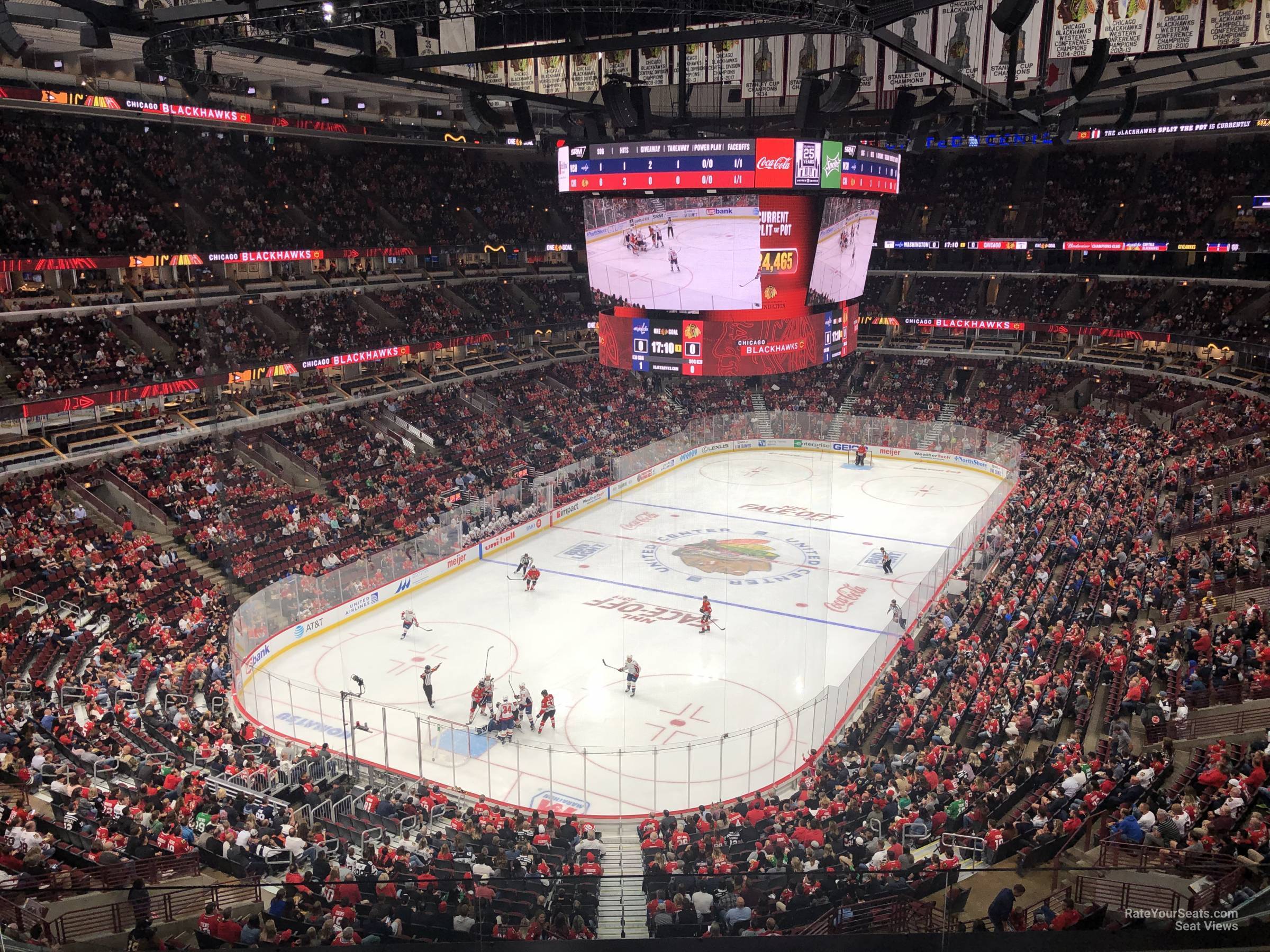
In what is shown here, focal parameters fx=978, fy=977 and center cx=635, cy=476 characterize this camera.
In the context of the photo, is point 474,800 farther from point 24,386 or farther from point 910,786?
point 24,386

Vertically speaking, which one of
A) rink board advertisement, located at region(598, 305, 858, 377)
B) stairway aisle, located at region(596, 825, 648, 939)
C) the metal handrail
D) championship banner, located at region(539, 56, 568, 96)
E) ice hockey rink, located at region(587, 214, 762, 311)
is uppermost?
championship banner, located at region(539, 56, 568, 96)

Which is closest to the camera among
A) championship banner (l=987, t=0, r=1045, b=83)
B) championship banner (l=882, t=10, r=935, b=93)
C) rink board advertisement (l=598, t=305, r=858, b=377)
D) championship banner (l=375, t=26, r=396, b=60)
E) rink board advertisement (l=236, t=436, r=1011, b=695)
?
championship banner (l=987, t=0, r=1045, b=83)

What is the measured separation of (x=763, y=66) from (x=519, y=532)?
586 inches

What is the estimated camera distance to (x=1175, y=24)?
55.1ft

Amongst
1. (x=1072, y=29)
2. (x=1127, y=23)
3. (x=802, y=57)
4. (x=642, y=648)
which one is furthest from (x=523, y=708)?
(x=1127, y=23)

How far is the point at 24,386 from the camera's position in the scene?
974 inches

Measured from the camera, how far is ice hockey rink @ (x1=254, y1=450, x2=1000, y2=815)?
15.8 m

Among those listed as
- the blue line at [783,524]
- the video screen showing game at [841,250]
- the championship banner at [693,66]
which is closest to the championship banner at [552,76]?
the championship banner at [693,66]

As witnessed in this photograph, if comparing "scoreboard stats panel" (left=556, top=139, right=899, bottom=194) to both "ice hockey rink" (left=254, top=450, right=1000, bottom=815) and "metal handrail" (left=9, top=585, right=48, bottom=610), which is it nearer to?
"ice hockey rink" (left=254, top=450, right=1000, bottom=815)

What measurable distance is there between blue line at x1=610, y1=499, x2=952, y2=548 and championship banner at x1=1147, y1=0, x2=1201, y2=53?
Answer: 14114mm

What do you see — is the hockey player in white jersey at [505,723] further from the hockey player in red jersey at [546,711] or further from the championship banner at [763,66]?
the championship banner at [763,66]

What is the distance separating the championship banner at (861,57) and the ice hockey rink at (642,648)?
11342mm

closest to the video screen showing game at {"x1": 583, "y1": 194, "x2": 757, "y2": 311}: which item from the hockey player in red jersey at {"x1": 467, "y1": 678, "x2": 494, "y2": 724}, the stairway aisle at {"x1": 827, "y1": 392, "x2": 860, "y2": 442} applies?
the hockey player in red jersey at {"x1": 467, "y1": 678, "x2": 494, "y2": 724}

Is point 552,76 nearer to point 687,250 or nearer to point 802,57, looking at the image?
point 687,250
